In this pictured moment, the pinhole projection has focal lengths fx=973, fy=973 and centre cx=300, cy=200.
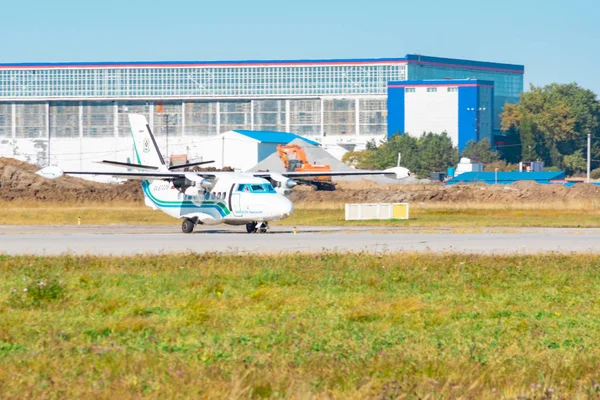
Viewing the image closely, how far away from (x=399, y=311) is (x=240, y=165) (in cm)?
10168

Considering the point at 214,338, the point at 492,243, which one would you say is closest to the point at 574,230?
the point at 492,243

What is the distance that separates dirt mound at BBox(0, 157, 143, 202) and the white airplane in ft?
110

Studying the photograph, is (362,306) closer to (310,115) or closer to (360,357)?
(360,357)

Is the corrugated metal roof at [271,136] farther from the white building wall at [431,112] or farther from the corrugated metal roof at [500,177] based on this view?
the corrugated metal roof at [500,177]

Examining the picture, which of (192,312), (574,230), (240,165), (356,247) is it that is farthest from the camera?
(240,165)

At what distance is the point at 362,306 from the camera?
1393cm

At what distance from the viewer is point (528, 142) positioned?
13212 centimetres

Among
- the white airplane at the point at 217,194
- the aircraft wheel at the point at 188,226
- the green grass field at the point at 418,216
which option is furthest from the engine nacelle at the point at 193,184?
the green grass field at the point at 418,216

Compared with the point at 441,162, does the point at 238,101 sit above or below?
above

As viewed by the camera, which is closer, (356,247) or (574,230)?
(356,247)

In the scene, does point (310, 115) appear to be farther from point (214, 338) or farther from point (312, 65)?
point (214, 338)

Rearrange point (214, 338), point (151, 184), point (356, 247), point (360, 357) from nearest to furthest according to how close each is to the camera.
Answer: point (360, 357) < point (214, 338) < point (356, 247) < point (151, 184)

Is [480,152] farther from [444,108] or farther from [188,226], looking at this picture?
[188,226]

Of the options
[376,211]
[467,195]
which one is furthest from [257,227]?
[467,195]
